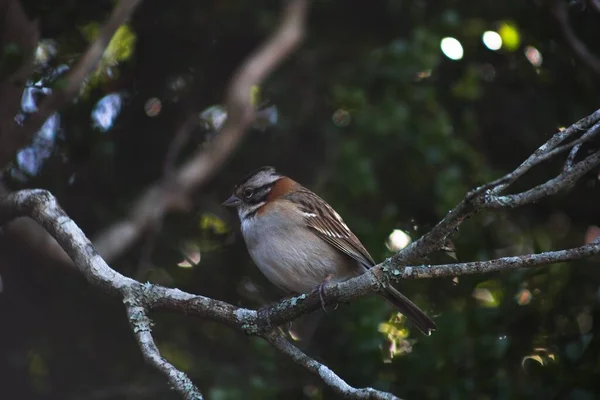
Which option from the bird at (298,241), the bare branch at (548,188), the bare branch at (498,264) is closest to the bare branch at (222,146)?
the bird at (298,241)

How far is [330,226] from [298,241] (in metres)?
0.26

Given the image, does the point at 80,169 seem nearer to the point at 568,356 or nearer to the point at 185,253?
the point at 185,253

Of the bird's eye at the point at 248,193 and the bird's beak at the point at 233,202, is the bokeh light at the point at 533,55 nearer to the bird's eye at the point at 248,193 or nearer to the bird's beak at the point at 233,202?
the bird's eye at the point at 248,193

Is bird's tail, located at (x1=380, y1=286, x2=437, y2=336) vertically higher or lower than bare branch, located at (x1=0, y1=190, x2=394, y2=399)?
lower

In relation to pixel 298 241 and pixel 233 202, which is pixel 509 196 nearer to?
pixel 298 241

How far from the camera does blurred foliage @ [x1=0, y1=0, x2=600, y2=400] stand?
5.14m

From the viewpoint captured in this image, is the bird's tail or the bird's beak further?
the bird's beak

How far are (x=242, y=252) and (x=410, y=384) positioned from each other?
2.19 meters

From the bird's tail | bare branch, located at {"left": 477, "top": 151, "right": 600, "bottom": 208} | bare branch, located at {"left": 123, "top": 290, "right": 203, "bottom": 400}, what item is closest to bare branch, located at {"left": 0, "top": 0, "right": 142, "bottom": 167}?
bare branch, located at {"left": 123, "top": 290, "right": 203, "bottom": 400}

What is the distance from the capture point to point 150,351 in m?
3.97

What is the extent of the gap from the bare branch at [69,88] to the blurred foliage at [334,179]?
21 centimetres

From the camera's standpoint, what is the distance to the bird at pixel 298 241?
5.41 meters

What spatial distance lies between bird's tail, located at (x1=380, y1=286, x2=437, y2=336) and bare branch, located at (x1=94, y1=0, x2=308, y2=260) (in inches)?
91.4

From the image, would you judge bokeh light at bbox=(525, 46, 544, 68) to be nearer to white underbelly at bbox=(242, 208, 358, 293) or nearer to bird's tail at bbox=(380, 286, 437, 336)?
white underbelly at bbox=(242, 208, 358, 293)
